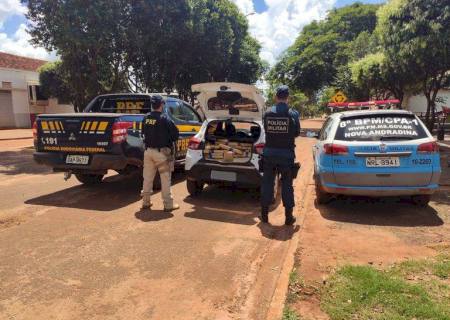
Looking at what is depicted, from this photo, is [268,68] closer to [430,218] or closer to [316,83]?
[316,83]

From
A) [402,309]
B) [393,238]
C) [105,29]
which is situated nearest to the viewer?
[402,309]

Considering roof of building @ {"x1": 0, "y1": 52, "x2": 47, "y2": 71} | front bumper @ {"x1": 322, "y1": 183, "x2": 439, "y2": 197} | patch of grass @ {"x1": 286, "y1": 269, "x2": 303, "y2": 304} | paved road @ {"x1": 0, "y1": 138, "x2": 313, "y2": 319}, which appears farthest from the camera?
roof of building @ {"x1": 0, "y1": 52, "x2": 47, "y2": 71}

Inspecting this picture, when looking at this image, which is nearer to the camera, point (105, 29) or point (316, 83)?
point (105, 29)

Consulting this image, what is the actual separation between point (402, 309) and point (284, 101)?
11.0 ft

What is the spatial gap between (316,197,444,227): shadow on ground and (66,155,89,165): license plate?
422 centimetres

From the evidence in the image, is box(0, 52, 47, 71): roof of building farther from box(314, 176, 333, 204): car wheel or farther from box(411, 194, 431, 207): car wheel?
box(411, 194, 431, 207): car wheel

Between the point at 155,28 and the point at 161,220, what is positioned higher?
the point at 155,28

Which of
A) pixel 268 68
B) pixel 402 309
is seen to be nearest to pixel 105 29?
pixel 402 309

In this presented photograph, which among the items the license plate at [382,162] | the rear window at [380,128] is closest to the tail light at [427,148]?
the rear window at [380,128]

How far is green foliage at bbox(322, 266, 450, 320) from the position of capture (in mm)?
3414

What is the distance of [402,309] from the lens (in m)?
3.47

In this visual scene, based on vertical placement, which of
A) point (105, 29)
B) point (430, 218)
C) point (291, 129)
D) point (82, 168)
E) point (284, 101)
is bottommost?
point (430, 218)

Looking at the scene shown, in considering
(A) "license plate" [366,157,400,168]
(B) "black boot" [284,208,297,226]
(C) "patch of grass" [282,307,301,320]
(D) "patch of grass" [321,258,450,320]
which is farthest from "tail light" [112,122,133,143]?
(C) "patch of grass" [282,307,301,320]

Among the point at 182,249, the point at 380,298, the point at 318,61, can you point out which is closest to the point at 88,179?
the point at 182,249
